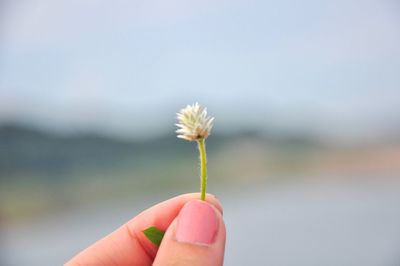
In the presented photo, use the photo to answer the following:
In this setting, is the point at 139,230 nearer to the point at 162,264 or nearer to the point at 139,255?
the point at 139,255

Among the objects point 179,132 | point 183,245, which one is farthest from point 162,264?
point 179,132

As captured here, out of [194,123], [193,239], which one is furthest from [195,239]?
[194,123]

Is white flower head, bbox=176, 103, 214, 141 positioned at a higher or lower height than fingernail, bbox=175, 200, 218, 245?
higher

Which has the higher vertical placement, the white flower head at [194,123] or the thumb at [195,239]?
the white flower head at [194,123]

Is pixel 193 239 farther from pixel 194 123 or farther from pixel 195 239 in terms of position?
pixel 194 123
